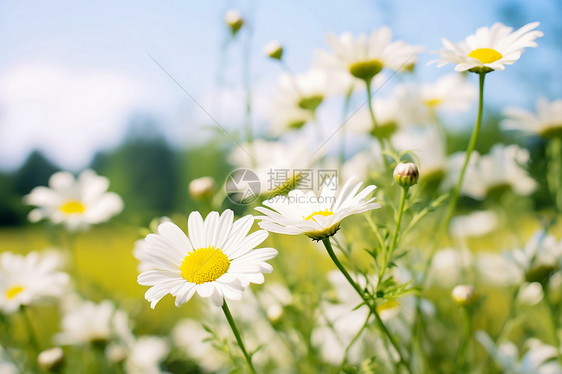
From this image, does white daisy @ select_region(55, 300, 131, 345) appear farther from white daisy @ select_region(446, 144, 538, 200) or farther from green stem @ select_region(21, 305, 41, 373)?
white daisy @ select_region(446, 144, 538, 200)

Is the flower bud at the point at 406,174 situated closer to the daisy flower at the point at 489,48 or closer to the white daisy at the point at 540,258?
the daisy flower at the point at 489,48

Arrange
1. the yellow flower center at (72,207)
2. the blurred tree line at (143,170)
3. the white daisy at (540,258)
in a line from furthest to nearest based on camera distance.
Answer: the blurred tree line at (143,170) → the yellow flower center at (72,207) → the white daisy at (540,258)

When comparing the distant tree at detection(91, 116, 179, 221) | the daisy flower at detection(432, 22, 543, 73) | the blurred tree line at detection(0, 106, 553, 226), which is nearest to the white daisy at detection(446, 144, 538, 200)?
the daisy flower at detection(432, 22, 543, 73)

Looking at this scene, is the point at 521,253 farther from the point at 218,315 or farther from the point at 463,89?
the point at 218,315

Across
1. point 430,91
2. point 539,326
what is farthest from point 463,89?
point 539,326

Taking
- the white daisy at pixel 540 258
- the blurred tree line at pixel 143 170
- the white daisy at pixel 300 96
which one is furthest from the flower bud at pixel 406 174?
the blurred tree line at pixel 143 170

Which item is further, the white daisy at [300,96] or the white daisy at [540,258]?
the white daisy at [300,96]

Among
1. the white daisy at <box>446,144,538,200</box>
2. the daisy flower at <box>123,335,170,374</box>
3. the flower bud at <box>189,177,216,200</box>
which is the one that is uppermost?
the flower bud at <box>189,177,216,200</box>
